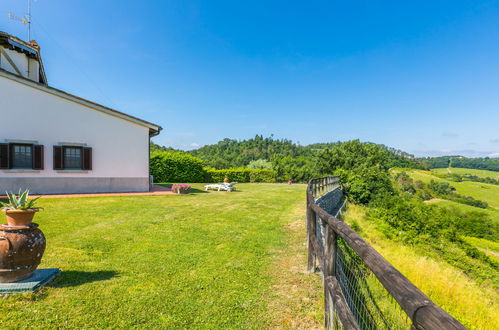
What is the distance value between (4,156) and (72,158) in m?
2.67

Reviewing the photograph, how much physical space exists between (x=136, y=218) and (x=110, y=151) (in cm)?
763

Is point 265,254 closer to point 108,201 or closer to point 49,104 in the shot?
point 108,201

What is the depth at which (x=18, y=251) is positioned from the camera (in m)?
3.27

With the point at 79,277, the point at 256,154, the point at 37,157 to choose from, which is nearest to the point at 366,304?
the point at 79,277

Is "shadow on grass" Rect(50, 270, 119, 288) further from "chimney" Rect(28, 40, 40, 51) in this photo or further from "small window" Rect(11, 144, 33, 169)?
"chimney" Rect(28, 40, 40, 51)

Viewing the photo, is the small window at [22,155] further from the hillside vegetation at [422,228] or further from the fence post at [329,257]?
the hillside vegetation at [422,228]

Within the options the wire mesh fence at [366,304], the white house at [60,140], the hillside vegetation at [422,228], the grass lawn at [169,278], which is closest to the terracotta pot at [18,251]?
the grass lawn at [169,278]

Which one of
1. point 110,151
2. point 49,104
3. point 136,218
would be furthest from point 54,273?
point 49,104

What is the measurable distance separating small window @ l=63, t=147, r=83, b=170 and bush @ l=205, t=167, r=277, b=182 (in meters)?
15.2

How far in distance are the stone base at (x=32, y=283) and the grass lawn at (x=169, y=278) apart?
0.11 meters

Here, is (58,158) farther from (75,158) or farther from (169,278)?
(169,278)

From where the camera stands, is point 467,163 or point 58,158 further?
point 467,163

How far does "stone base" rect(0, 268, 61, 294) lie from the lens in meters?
3.27

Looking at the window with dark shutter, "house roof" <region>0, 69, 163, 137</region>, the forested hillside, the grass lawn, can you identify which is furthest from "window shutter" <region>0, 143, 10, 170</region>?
the forested hillside
